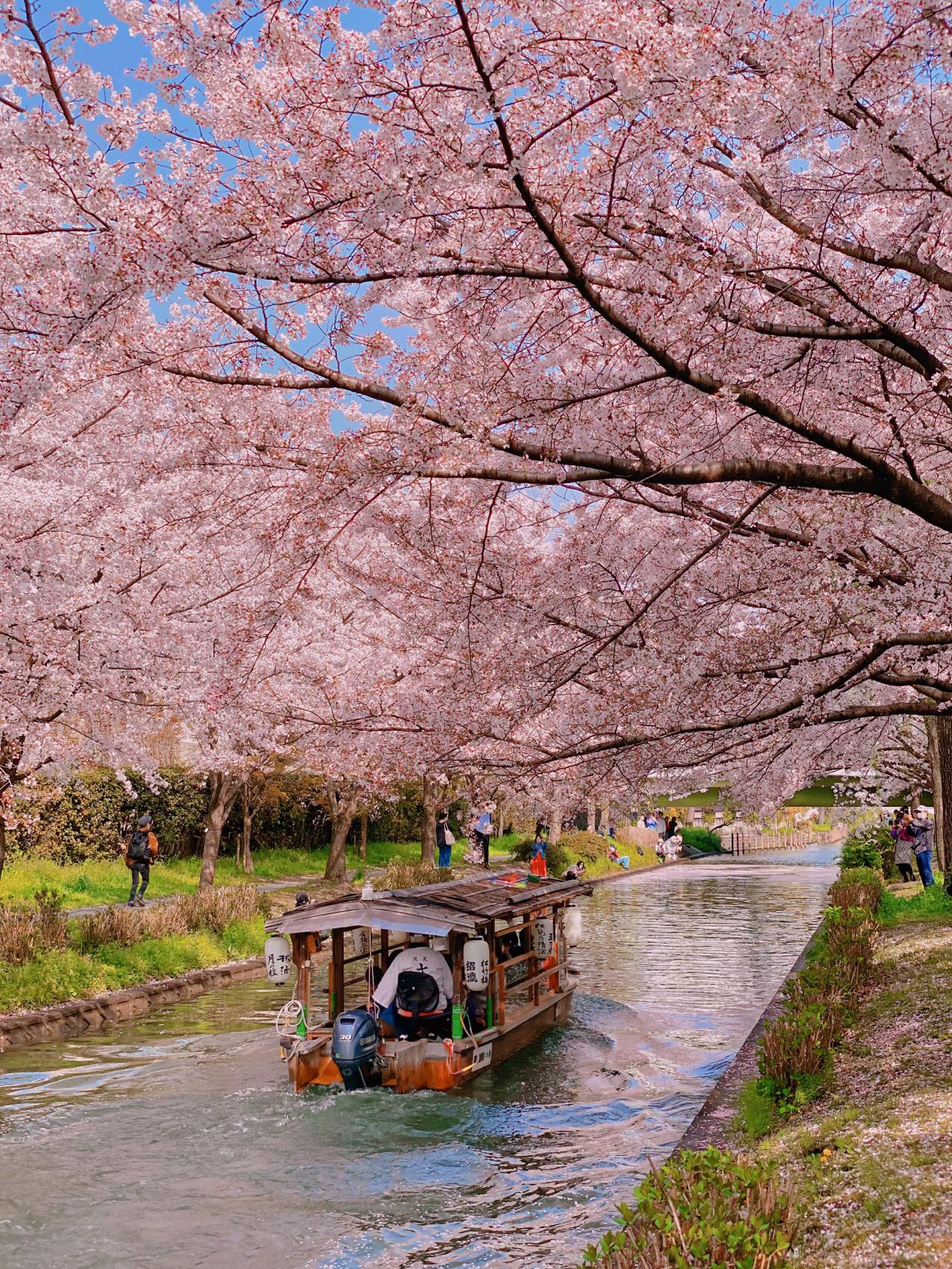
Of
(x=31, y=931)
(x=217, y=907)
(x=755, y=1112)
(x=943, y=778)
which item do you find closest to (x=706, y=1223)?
(x=755, y=1112)

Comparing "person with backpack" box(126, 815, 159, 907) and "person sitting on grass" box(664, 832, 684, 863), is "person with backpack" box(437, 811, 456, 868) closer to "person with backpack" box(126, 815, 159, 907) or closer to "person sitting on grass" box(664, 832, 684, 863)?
"person with backpack" box(126, 815, 159, 907)

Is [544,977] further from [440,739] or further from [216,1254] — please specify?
[216,1254]

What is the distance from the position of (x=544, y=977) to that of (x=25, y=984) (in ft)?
25.0

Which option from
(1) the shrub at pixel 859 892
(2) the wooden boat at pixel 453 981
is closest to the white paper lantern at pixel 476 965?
(2) the wooden boat at pixel 453 981

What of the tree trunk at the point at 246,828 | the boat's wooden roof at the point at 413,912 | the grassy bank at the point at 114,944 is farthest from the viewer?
the tree trunk at the point at 246,828

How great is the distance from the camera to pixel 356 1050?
37.5ft

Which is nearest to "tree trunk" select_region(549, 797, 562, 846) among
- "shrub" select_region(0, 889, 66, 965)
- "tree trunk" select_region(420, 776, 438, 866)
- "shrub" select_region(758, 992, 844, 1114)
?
"tree trunk" select_region(420, 776, 438, 866)

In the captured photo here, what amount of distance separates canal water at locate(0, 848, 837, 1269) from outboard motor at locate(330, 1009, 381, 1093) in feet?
0.61

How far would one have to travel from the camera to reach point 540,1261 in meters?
7.55

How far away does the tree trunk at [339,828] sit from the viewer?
1190 inches

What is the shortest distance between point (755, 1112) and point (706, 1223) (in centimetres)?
507

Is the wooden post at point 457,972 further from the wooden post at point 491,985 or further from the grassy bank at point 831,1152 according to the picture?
the grassy bank at point 831,1152

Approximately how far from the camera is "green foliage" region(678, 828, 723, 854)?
63094mm

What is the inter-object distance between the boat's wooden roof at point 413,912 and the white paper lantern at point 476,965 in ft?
0.67
